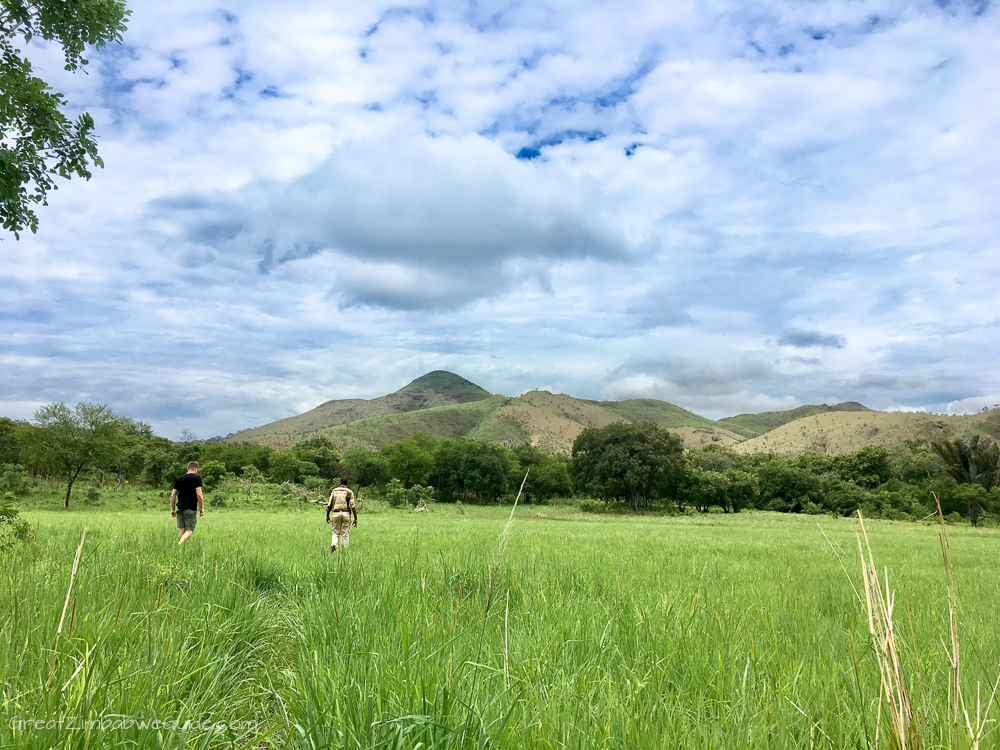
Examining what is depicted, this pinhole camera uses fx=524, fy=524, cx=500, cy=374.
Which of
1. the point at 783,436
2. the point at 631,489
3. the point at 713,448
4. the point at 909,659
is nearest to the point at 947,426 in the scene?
the point at 783,436

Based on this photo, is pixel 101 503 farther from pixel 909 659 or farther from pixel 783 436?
pixel 783 436

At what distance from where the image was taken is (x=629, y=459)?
60.2m

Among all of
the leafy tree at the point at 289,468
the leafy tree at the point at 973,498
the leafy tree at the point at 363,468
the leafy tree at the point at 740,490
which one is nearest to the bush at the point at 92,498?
the leafy tree at the point at 289,468

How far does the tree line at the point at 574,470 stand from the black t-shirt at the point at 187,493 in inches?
1555

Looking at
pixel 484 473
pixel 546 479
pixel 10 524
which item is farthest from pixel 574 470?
pixel 10 524

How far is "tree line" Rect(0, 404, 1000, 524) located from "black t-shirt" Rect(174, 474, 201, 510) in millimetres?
39498

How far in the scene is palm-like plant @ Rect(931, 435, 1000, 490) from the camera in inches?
2277

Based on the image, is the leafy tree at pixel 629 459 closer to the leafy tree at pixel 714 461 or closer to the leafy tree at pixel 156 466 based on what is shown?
the leafy tree at pixel 714 461

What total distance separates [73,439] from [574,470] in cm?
5138

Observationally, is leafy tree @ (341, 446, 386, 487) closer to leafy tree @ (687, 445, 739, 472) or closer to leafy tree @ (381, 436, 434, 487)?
leafy tree @ (381, 436, 434, 487)

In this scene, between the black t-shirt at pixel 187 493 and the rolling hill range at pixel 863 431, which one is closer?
the black t-shirt at pixel 187 493

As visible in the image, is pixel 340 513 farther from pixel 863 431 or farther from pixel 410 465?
pixel 863 431

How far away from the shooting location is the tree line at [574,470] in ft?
147

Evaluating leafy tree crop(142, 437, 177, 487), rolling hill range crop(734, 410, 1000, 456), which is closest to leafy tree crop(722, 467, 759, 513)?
rolling hill range crop(734, 410, 1000, 456)
